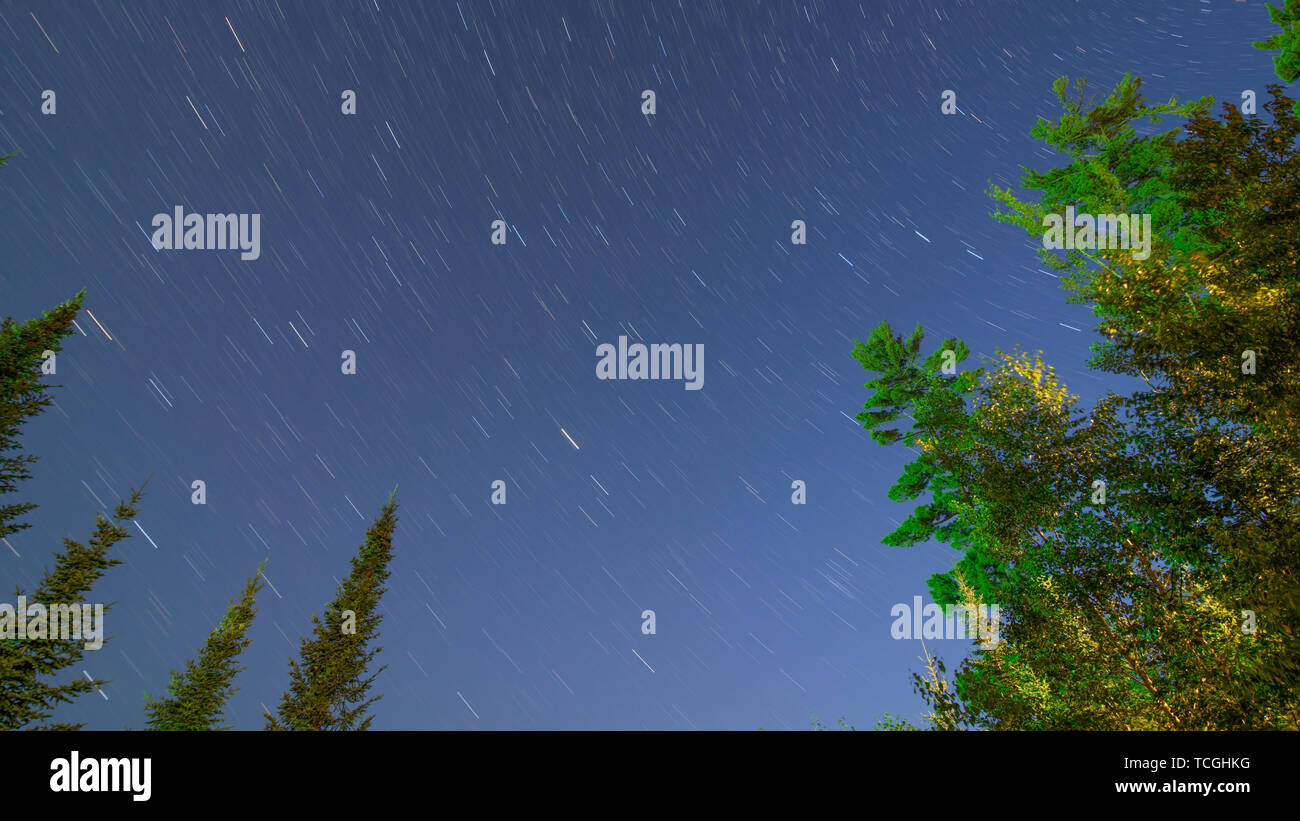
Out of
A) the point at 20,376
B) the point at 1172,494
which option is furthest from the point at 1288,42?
the point at 20,376

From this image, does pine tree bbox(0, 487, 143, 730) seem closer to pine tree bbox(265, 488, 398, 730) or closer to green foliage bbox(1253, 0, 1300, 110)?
pine tree bbox(265, 488, 398, 730)

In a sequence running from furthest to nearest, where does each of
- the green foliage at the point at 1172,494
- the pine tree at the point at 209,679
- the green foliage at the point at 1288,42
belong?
1. the pine tree at the point at 209,679
2. the green foliage at the point at 1288,42
3. the green foliage at the point at 1172,494

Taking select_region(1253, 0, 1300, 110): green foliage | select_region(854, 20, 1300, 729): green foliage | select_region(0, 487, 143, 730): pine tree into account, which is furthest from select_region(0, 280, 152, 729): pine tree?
select_region(1253, 0, 1300, 110): green foliage

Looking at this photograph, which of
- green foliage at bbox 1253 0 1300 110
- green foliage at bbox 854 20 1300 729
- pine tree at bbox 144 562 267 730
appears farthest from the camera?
pine tree at bbox 144 562 267 730

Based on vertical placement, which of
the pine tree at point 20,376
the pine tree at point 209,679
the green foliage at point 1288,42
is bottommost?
the pine tree at point 209,679

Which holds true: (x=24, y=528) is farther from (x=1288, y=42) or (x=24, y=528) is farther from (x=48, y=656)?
(x=1288, y=42)

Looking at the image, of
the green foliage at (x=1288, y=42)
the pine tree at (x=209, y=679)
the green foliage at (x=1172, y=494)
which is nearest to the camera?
the green foliage at (x=1172, y=494)

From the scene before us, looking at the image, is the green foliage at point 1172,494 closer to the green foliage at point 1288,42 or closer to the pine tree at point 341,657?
the green foliage at point 1288,42

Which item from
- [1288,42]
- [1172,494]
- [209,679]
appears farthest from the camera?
[209,679]

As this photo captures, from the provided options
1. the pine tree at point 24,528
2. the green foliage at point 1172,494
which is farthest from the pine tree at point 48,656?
the green foliage at point 1172,494

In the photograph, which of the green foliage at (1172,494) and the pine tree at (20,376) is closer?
the green foliage at (1172,494)
